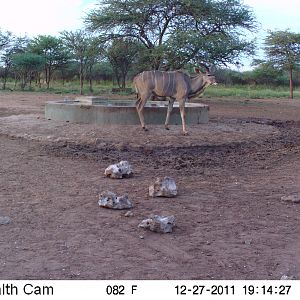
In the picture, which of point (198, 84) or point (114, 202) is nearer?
point (114, 202)

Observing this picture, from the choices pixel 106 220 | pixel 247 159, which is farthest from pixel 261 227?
pixel 247 159

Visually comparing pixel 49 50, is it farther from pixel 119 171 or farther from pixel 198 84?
pixel 119 171

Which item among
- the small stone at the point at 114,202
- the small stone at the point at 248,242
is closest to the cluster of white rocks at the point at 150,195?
the small stone at the point at 114,202

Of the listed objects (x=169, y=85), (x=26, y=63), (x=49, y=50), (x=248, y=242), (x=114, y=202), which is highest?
(x=49, y=50)

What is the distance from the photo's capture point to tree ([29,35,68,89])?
1714 inches

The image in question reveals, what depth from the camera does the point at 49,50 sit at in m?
44.2

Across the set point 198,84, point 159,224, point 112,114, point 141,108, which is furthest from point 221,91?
point 159,224

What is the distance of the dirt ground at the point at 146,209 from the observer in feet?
14.4

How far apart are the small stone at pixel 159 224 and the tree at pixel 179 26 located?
19.1 meters

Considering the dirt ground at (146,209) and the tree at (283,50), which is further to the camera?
the tree at (283,50)

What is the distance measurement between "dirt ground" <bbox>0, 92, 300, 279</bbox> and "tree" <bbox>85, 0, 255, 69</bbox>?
1301cm

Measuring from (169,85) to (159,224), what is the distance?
23.2 ft

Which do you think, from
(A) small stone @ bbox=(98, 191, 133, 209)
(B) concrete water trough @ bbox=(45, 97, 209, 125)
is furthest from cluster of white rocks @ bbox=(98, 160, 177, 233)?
(B) concrete water trough @ bbox=(45, 97, 209, 125)

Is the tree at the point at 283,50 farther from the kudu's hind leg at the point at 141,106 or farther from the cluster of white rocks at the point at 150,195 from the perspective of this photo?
the cluster of white rocks at the point at 150,195
